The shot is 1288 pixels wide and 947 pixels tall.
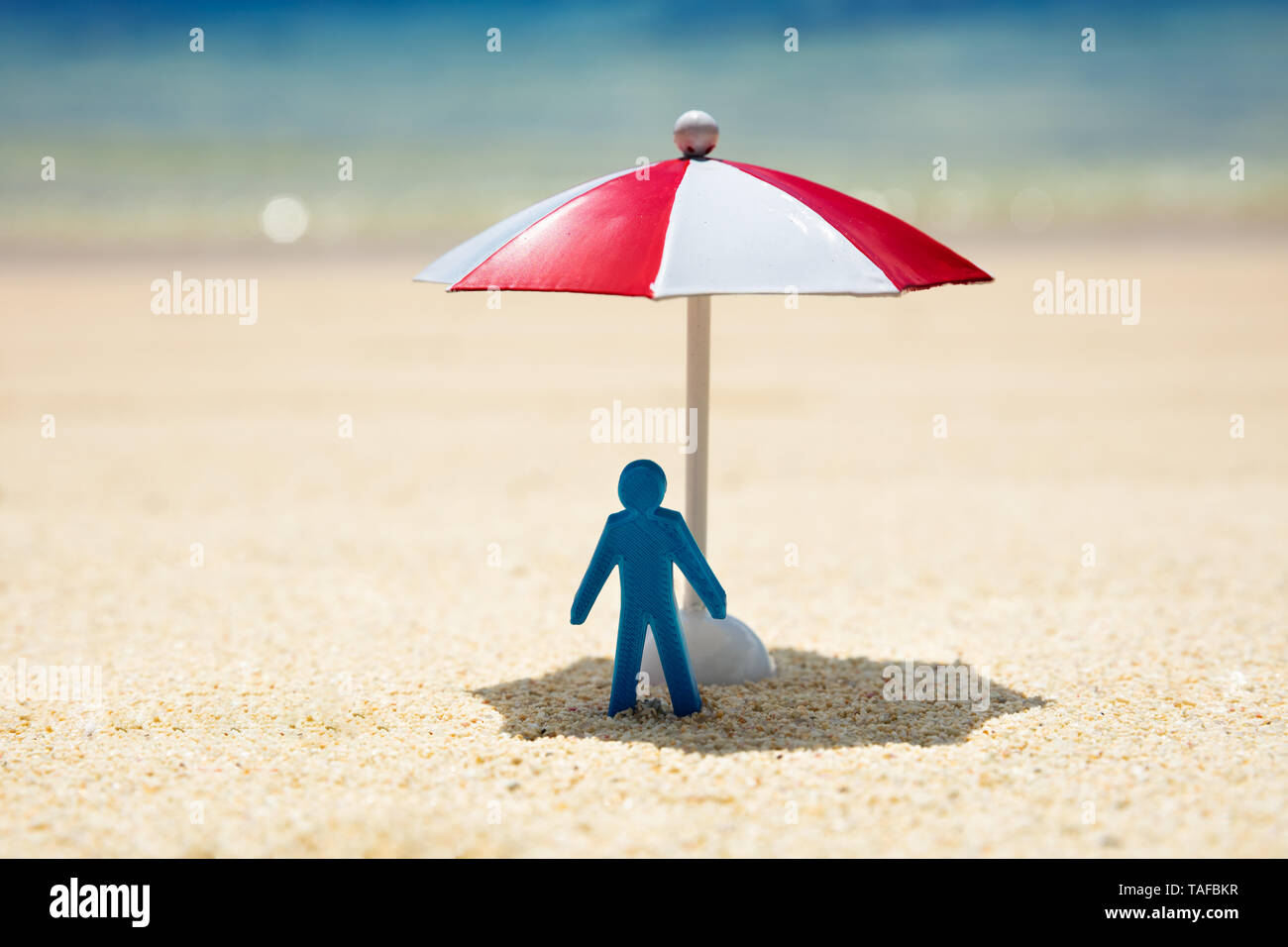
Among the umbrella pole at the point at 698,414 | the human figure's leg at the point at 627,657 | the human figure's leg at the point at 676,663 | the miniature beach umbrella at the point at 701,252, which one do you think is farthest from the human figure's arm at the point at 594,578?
the umbrella pole at the point at 698,414

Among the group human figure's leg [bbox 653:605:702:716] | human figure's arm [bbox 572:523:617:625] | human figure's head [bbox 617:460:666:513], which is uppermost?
human figure's head [bbox 617:460:666:513]

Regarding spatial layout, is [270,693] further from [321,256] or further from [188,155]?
[188,155]

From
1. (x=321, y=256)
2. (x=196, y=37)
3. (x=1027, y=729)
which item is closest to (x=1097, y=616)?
(x=1027, y=729)

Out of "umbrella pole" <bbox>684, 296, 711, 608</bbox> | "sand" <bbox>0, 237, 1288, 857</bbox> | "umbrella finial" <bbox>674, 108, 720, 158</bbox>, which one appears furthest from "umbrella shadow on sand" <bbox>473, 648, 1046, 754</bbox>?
"umbrella finial" <bbox>674, 108, 720, 158</bbox>

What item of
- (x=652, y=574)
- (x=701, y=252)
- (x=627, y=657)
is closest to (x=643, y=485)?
(x=652, y=574)

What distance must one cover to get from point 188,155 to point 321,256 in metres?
47.1

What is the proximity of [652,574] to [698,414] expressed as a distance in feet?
2.56

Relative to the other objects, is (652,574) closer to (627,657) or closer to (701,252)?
(627,657)

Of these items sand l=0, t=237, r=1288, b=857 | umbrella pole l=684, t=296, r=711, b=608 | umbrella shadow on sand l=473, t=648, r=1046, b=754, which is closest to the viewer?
sand l=0, t=237, r=1288, b=857

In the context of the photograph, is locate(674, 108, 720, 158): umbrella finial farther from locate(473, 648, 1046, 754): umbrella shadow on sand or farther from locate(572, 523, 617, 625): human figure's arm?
locate(473, 648, 1046, 754): umbrella shadow on sand

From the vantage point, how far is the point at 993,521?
8.33 meters

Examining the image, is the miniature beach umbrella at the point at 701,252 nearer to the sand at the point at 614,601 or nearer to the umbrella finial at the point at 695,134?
the umbrella finial at the point at 695,134

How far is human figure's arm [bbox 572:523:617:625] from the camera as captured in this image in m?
4.45

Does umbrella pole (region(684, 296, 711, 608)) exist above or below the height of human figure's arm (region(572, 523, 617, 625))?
above
